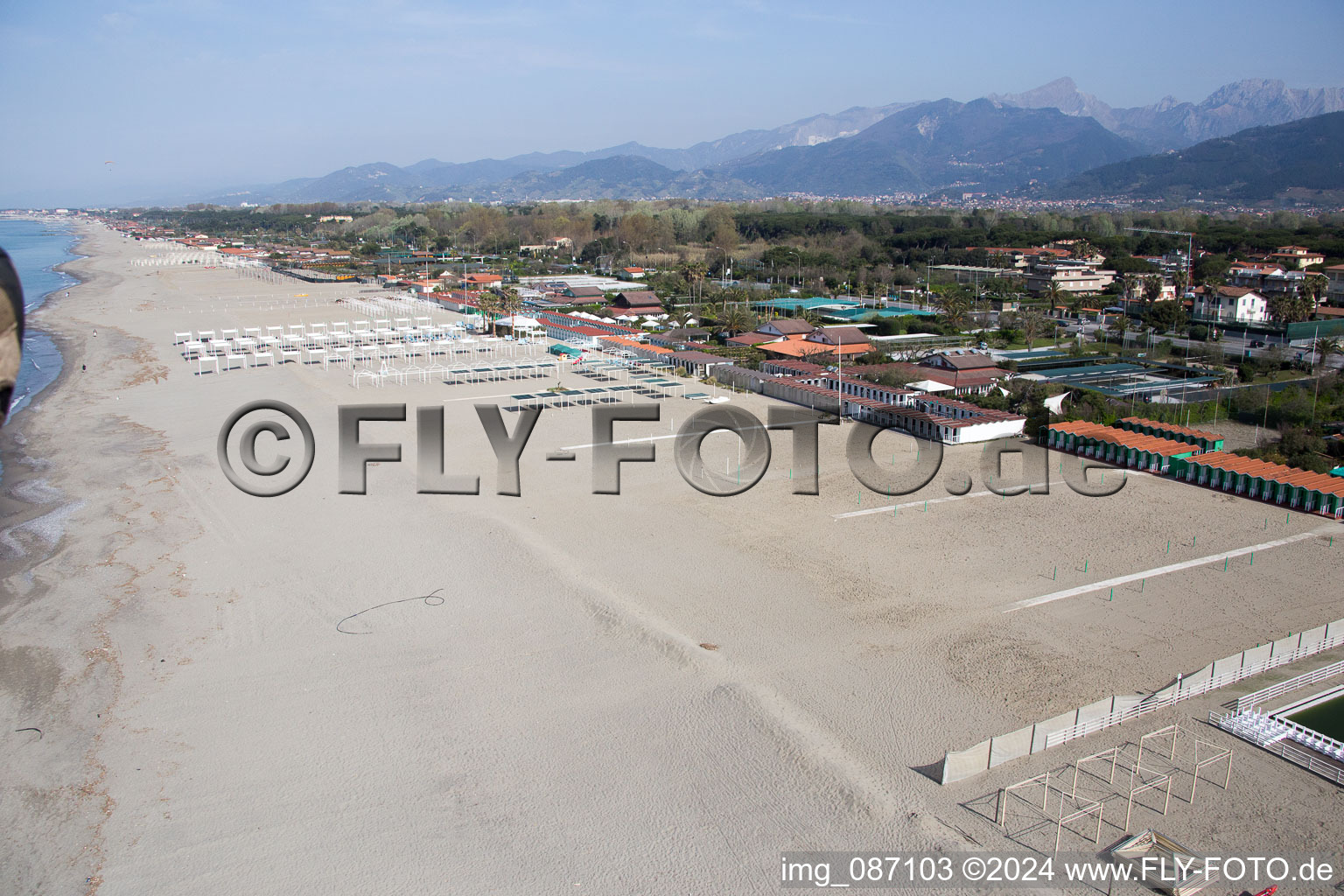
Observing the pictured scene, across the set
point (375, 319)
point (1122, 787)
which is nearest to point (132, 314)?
point (375, 319)

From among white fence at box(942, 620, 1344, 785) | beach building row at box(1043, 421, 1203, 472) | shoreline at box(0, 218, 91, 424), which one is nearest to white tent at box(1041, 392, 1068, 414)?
beach building row at box(1043, 421, 1203, 472)

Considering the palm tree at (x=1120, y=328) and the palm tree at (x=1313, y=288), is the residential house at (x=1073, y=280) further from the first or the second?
the palm tree at (x=1313, y=288)

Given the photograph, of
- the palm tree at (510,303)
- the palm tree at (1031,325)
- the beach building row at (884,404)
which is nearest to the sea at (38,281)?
the palm tree at (510,303)

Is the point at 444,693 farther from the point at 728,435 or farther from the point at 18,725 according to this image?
the point at 728,435

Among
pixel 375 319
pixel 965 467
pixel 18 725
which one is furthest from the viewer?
pixel 375 319
